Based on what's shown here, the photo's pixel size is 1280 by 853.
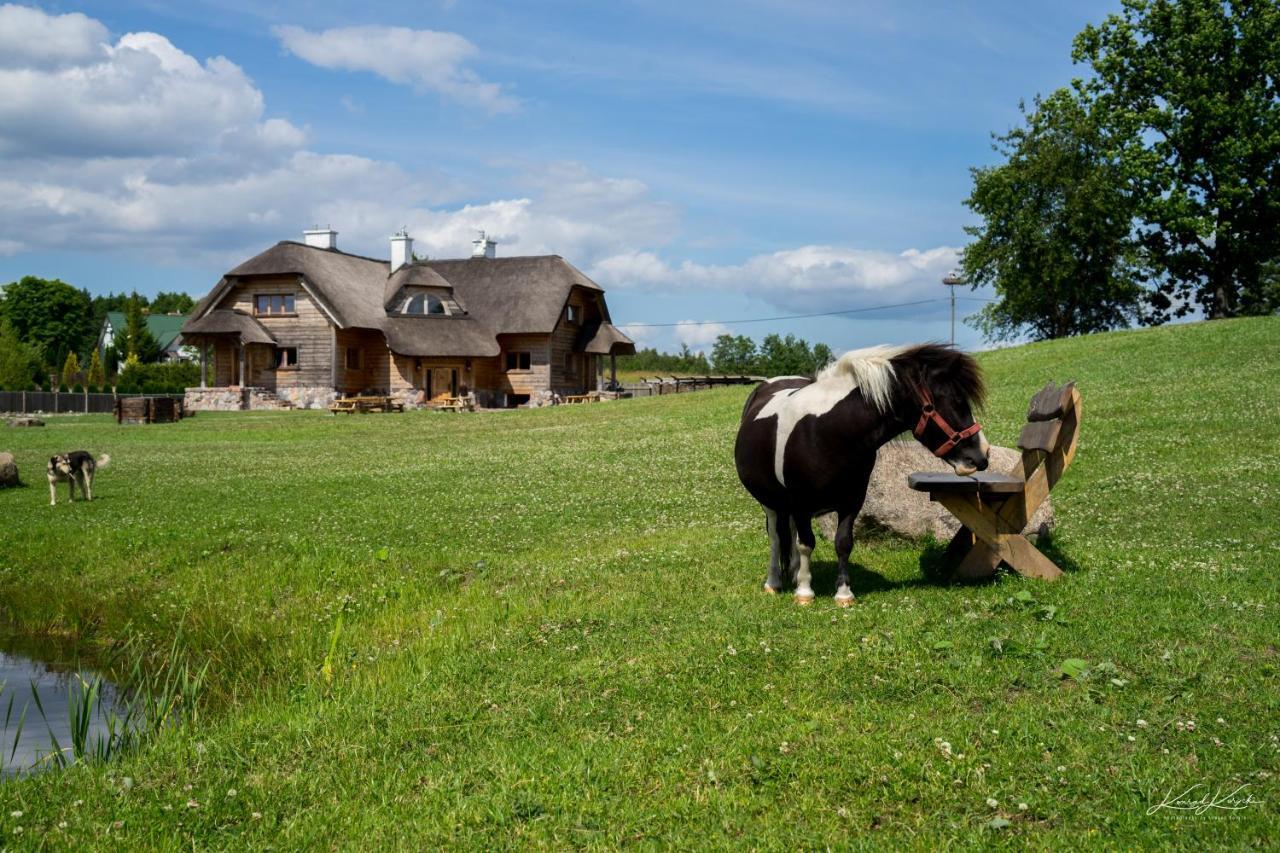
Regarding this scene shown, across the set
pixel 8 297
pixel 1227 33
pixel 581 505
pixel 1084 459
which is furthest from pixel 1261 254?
pixel 8 297

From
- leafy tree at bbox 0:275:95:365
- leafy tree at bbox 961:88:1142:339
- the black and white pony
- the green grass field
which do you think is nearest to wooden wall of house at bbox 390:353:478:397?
leafy tree at bbox 961:88:1142:339

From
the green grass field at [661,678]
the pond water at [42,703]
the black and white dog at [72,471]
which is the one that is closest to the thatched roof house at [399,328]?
the black and white dog at [72,471]

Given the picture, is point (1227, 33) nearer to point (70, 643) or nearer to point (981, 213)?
point (981, 213)

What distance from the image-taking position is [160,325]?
136m

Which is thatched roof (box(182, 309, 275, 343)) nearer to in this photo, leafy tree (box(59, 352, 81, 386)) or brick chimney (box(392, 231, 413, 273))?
brick chimney (box(392, 231, 413, 273))

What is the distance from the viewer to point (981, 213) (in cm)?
6350

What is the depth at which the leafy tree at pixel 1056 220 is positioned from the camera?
193 ft

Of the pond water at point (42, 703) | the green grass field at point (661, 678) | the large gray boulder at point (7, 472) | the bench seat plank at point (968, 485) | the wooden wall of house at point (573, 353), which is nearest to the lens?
the green grass field at point (661, 678)

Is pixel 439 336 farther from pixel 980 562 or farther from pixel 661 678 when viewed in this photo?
pixel 661 678

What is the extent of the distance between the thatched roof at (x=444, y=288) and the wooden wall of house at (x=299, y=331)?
0.93 meters

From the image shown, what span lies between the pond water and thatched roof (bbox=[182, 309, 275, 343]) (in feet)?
157

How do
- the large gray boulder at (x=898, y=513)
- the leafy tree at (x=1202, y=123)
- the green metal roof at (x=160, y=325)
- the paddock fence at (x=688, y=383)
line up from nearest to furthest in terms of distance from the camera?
1. the large gray boulder at (x=898, y=513)
2. the leafy tree at (x=1202, y=123)
3. the paddock fence at (x=688, y=383)
4. the green metal roof at (x=160, y=325)

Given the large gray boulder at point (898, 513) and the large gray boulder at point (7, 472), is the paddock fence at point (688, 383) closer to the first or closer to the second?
the large gray boulder at point (7, 472)

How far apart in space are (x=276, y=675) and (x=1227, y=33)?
57.2m
